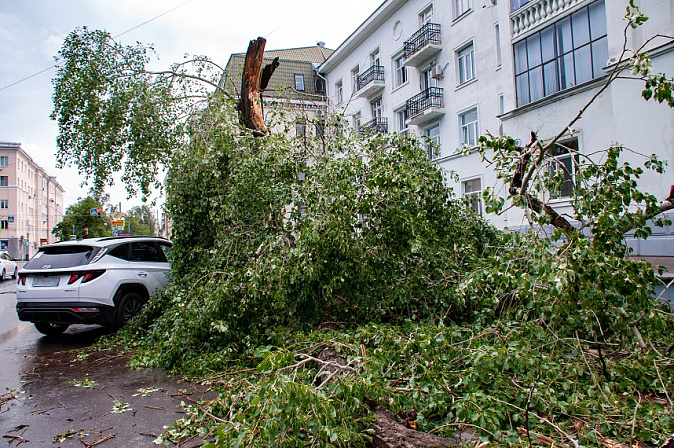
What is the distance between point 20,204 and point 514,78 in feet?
232

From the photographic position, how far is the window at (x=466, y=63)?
19.2 m

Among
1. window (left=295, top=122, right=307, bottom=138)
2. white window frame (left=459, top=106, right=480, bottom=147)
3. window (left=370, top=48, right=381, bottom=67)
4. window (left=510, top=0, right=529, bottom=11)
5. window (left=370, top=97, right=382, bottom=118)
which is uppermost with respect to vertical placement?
window (left=370, top=48, right=381, bottom=67)

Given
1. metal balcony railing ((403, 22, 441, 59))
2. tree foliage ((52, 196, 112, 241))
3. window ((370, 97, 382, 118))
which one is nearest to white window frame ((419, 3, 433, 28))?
metal balcony railing ((403, 22, 441, 59))

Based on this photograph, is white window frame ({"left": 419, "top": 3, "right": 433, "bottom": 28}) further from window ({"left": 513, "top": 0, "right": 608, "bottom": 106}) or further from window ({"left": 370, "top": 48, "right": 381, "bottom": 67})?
window ({"left": 513, "top": 0, "right": 608, "bottom": 106})

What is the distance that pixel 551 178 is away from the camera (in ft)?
14.8

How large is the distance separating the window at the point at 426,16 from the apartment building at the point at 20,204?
51.9 metres

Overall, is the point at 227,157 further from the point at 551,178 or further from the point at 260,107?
the point at 551,178

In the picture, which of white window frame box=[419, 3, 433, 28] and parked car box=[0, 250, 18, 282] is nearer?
white window frame box=[419, 3, 433, 28]

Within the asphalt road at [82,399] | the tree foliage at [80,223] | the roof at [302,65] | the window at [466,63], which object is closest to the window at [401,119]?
the window at [466,63]

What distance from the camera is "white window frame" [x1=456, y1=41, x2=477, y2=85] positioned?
Answer: 19188 millimetres

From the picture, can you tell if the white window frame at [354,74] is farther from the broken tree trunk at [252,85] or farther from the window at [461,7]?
the broken tree trunk at [252,85]

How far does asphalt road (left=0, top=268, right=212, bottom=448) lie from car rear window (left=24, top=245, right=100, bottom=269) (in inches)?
50.1

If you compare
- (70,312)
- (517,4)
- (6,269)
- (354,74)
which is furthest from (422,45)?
(6,269)

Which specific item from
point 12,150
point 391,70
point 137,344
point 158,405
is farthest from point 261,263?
point 12,150
